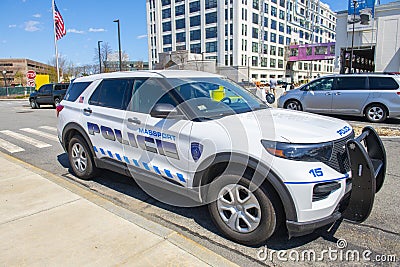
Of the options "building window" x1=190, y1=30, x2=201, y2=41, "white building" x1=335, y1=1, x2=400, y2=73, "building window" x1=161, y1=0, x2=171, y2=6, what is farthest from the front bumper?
"building window" x1=161, y1=0, x2=171, y2=6

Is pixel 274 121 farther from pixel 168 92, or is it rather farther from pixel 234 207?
pixel 168 92

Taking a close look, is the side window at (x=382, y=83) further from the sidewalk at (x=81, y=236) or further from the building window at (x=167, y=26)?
the building window at (x=167, y=26)

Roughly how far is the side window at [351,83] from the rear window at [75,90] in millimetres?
9022

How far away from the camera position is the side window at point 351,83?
33.9ft

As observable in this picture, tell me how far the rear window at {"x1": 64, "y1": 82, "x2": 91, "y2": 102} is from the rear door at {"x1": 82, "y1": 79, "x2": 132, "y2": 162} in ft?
1.12

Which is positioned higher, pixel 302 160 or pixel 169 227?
pixel 302 160

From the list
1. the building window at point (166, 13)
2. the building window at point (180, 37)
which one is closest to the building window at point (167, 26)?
the building window at point (166, 13)

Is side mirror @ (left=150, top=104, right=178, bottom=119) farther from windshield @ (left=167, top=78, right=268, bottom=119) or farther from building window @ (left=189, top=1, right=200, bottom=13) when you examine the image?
building window @ (left=189, top=1, right=200, bottom=13)

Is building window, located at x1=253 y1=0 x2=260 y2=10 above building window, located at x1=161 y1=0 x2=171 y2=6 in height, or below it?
below

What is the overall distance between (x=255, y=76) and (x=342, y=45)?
1372 inches

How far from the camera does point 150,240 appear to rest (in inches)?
120

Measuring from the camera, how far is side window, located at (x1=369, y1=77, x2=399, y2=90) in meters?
9.80

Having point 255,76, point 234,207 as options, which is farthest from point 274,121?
point 255,76

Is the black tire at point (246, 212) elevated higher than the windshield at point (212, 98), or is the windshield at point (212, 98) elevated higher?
the windshield at point (212, 98)
